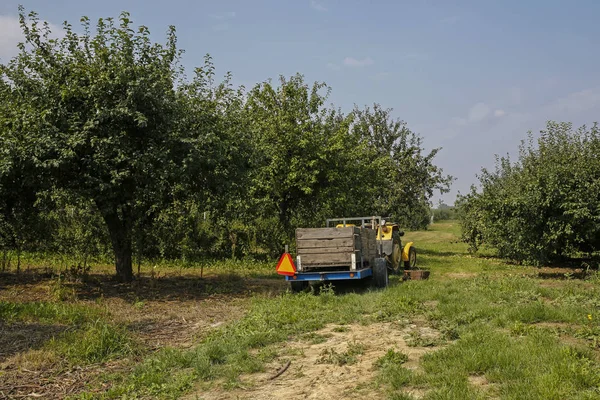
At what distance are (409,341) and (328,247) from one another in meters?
5.79

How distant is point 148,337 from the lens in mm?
9008

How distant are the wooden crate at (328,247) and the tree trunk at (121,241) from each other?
4.87m

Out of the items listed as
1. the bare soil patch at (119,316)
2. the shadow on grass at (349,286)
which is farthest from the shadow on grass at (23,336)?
the shadow on grass at (349,286)

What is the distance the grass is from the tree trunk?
95.5 inches

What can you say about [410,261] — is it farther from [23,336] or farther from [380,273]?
[23,336]

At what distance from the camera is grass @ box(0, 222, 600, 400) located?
18.1 ft

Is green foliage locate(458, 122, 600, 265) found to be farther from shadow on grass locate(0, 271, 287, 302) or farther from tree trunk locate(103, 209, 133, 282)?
tree trunk locate(103, 209, 133, 282)

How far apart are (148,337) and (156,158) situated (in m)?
4.85

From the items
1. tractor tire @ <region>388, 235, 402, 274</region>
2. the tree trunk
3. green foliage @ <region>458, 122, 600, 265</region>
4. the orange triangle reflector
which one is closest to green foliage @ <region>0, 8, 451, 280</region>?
the tree trunk

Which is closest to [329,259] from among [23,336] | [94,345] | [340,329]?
[340,329]

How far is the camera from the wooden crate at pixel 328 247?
1312 centimetres

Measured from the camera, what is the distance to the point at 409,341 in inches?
297

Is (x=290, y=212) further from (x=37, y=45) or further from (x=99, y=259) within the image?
(x=37, y=45)

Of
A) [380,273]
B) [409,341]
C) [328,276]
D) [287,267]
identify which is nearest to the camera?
[409,341]
